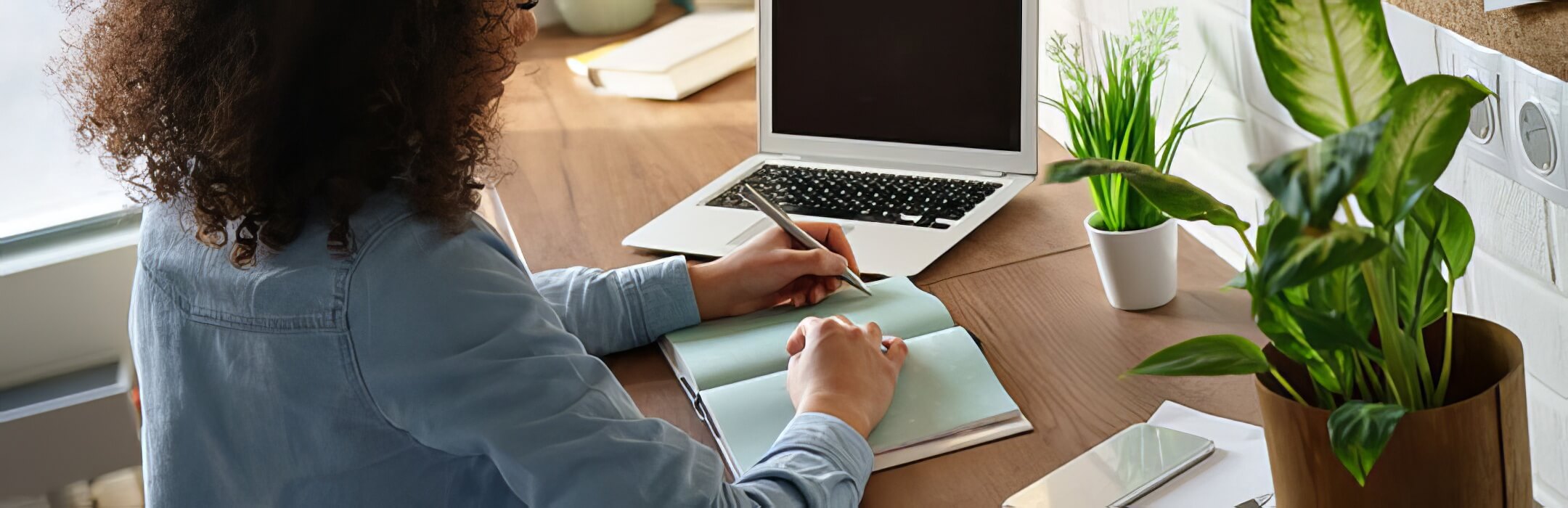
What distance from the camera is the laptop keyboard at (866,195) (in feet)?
4.33

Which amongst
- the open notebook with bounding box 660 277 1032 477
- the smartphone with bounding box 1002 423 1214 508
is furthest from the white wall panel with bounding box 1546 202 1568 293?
the open notebook with bounding box 660 277 1032 477

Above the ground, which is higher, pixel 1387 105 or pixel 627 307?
pixel 1387 105

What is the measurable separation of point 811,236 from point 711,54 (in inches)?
28.9

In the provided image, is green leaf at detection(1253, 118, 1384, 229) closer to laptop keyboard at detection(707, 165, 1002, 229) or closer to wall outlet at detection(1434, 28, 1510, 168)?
wall outlet at detection(1434, 28, 1510, 168)

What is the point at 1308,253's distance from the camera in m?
0.46

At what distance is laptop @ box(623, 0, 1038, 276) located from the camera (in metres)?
1.32

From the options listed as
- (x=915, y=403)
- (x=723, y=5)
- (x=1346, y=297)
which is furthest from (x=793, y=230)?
(x=723, y=5)

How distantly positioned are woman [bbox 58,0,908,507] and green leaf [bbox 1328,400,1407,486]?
1.14 feet

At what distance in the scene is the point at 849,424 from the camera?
2.96ft

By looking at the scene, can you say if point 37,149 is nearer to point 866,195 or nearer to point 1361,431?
point 866,195

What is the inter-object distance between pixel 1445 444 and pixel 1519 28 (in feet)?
1.03

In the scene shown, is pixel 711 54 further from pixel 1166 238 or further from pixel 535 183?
pixel 1166 238

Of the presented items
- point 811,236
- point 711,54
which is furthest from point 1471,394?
point 711,54

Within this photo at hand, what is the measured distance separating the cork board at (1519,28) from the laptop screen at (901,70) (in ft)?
1.81
